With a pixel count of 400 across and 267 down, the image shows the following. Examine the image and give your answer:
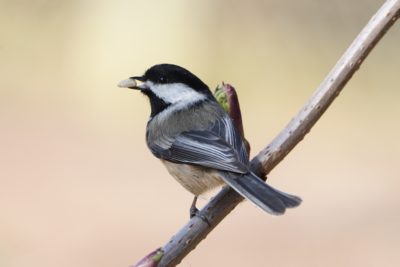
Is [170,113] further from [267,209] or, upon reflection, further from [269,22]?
[269,22]

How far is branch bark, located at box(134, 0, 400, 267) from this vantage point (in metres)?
2.01

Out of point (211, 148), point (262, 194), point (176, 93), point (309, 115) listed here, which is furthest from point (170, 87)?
point (309, 115)

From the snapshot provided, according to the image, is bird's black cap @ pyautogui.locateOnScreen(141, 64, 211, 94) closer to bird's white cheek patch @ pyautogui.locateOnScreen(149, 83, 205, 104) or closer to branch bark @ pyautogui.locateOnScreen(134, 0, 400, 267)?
bird's white cheek patch @ pyautogui.locateOnScreen(149, 83, 205, 104)

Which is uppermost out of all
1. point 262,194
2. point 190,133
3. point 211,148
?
point 190,133

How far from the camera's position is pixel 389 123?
8789 mm

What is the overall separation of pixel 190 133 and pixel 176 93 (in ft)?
0.65

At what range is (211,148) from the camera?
2.84 metres

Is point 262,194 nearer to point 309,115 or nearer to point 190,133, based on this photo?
point 309,115

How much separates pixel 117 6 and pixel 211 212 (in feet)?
21.9

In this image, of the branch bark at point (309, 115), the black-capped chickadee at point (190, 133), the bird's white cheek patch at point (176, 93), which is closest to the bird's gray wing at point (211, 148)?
the black-capped chickadee at point (190, 133)

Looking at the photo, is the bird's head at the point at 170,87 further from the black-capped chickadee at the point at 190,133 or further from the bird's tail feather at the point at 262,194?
the bird's tail feather at the point at 262,194

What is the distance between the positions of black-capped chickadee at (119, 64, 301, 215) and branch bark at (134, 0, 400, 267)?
0.20 m

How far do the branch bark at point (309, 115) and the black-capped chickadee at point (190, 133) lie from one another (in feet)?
0.66

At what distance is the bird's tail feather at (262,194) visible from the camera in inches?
84.1
